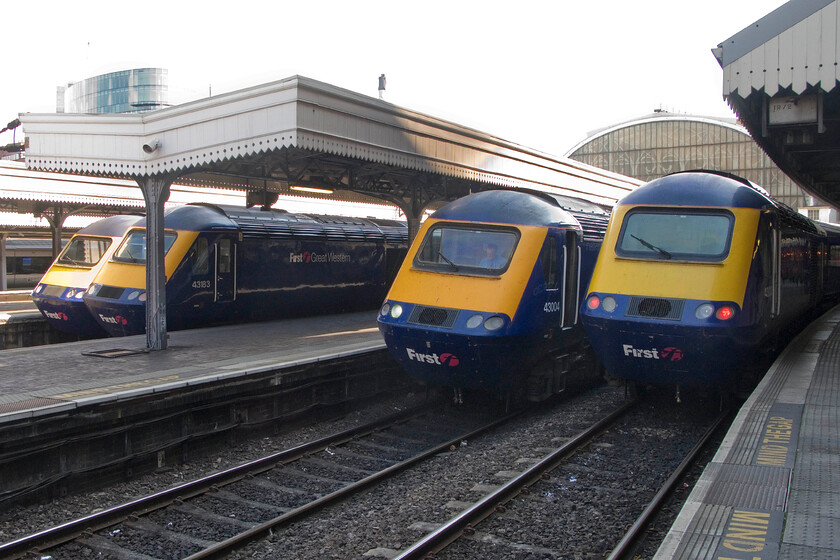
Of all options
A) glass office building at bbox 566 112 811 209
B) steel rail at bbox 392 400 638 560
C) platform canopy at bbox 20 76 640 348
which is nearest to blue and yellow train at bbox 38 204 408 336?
platform canopy at bbox 20 76 640 348

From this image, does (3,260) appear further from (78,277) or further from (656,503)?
(656,503)

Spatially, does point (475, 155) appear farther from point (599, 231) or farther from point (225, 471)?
point (225, 471)

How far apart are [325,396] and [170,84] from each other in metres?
97.2

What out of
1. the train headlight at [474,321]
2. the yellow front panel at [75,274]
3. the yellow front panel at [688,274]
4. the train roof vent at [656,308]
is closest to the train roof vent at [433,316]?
the train headlight at [474,321]

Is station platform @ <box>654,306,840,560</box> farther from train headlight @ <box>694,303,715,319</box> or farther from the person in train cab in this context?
the person in train cab

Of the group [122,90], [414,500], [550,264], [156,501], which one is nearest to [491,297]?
[550,264]

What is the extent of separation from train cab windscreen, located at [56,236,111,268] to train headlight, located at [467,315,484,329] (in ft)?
35.4

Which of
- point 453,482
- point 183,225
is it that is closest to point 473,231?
point 453,482

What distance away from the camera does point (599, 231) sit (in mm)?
12641

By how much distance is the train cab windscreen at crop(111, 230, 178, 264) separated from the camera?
49.2 ft

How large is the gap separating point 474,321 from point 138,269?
829cm

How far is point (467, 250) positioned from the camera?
1052 cm

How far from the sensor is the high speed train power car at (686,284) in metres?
8.91

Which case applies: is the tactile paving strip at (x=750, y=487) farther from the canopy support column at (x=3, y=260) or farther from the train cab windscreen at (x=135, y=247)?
the canopy support column at (x=3, y=260)
